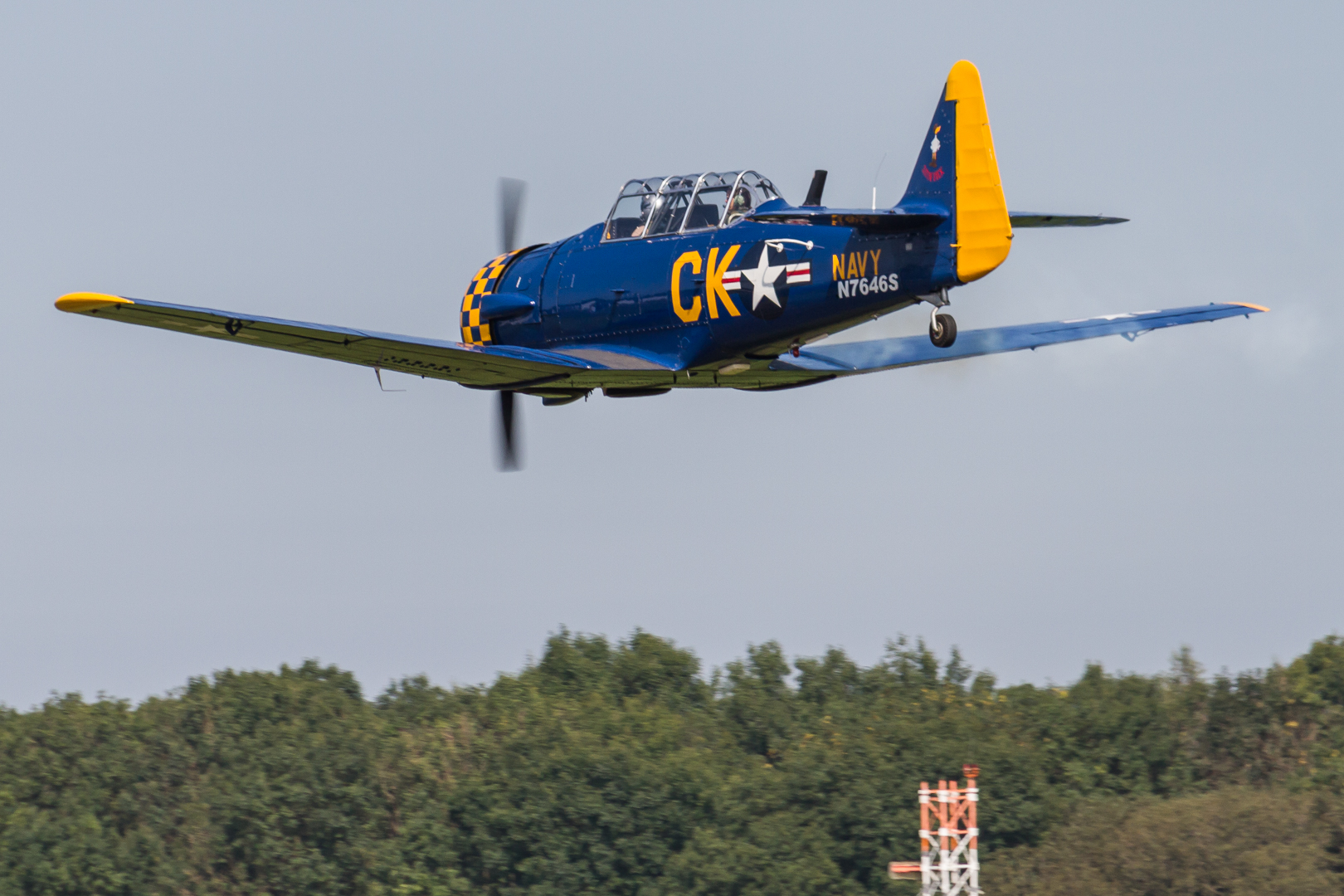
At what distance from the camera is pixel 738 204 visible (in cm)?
1532

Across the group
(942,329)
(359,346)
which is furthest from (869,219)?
(359,346)

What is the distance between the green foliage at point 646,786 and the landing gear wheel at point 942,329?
2651cm

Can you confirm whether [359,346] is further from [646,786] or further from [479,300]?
[646,786]

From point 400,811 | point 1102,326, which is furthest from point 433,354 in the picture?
point 400,811

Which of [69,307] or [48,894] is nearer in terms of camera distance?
[69,307]

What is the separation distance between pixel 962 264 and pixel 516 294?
18.0 ft

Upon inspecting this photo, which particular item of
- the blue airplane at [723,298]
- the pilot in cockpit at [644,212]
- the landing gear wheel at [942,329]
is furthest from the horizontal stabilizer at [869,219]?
the pilot in cockpit at [644,212]

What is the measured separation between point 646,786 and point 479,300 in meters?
31.1

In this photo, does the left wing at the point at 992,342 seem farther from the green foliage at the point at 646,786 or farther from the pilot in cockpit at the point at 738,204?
the green foliage at the point at 646,786

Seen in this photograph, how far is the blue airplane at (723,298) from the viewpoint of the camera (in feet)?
43.2

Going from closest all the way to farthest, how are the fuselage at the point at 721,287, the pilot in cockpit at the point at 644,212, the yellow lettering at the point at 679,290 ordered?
the fuselage at the point at 721,287
the yellow lettering at the point at 679,290
the pilot in cockpit at the point at 644,212

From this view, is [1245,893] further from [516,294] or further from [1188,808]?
[516,294]

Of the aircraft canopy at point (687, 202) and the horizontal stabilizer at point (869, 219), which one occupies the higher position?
the aircraft canopy at point (687, 202)

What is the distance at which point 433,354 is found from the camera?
14641 mm
